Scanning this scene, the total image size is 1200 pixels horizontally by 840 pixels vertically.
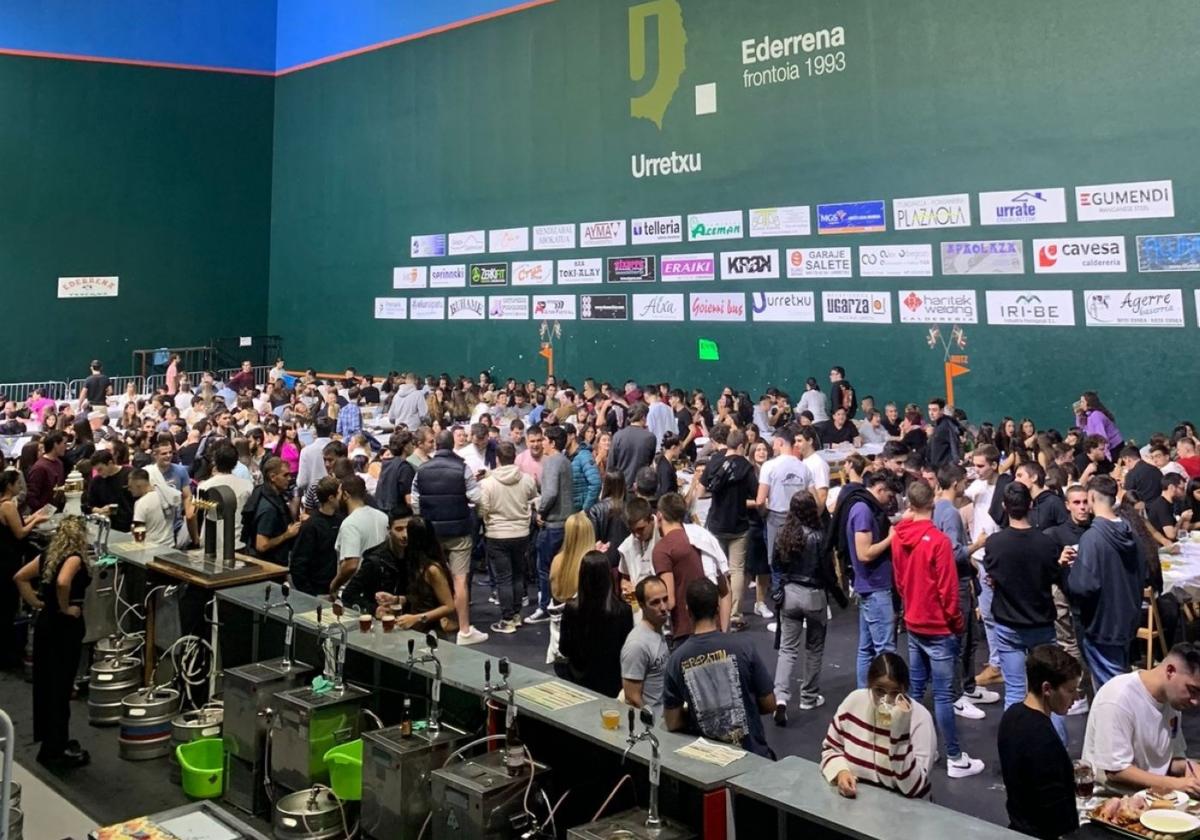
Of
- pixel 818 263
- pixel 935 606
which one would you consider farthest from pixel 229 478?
pixel 818 263

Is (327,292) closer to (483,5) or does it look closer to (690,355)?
(483,5)

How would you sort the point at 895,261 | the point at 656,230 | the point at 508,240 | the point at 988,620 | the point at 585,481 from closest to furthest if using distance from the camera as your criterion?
the point at 988,620, the point at 585,481, the point at 895,261, the point at 656,230, the point at 508,240

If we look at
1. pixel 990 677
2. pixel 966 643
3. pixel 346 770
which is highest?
pixel 966 643

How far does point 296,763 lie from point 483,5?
19.0m

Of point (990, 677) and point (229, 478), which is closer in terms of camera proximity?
point (990, 677)

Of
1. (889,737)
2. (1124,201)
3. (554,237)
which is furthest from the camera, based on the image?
(554,237)

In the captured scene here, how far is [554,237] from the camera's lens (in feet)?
63.8

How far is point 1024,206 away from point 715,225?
16.8 ft

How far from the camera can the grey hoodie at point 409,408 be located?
15.2m

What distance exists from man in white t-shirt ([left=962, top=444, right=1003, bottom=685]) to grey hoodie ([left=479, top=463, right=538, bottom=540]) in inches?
134

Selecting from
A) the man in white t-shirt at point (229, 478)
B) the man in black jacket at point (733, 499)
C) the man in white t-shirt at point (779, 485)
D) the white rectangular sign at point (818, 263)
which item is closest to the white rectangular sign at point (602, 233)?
the white rectangular sign at point (818, 263)

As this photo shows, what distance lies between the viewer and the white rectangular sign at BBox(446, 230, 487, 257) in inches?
821

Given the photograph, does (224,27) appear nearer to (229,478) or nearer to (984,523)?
(229,478)

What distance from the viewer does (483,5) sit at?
20.7 metres
